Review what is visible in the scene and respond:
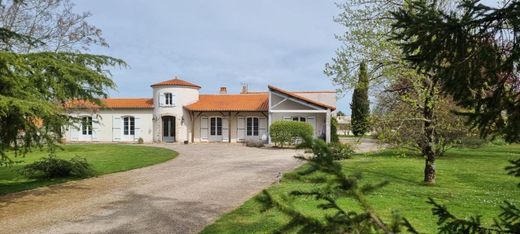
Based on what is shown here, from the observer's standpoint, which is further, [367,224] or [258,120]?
[258,120]

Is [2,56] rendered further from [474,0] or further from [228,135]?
[228,135]

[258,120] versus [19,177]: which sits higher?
[258,120]

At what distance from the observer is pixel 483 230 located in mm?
2678

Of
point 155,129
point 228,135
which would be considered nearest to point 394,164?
point 228,135

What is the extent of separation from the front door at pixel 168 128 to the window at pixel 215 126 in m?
3.27

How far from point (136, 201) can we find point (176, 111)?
1022 inches

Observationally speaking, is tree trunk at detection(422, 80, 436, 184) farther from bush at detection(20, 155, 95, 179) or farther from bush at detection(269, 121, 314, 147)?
bush at detection(269, 121, 314, 147)

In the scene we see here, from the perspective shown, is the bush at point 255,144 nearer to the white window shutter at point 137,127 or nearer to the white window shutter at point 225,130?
the white window shutter at point 225,130

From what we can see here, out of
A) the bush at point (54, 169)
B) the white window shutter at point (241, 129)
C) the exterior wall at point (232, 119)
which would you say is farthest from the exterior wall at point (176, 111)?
the bush at point (54, 169)

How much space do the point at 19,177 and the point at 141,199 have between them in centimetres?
708

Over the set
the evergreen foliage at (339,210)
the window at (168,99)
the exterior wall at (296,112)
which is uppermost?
the window at (168,99)

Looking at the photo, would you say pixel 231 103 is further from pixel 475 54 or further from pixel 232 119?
pixel 475 54

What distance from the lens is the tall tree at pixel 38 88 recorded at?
8.68 meters

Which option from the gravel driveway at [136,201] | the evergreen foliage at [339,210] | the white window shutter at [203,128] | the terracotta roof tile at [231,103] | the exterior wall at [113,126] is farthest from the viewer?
the exterior wall at [113,126]
